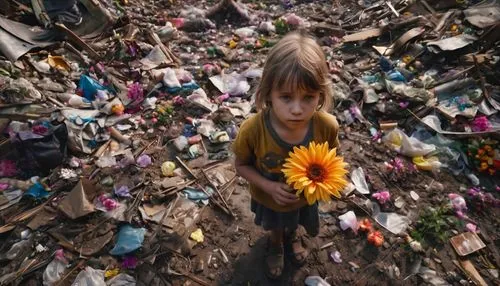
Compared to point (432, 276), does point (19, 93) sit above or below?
above

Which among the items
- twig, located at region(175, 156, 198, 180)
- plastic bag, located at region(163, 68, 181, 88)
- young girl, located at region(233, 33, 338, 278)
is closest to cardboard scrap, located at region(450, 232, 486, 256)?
young girl, located at region(233, 33, 338, 278)

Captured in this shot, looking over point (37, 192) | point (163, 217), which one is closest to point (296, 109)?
point (163, 217)

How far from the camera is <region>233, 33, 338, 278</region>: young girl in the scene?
1.61 meters

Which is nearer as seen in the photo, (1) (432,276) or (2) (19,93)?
(1) (432,276)

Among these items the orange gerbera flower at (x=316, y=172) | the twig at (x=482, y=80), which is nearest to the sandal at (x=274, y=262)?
the orange gerbera flower at (x=316, y=172)

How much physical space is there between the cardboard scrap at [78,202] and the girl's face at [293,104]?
6.98 feet

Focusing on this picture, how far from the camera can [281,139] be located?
6.03 ft

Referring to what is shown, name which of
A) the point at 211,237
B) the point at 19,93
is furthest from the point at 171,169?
the point at 19,93

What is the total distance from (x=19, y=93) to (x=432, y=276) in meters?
4.46

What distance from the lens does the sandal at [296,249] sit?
8.70ft

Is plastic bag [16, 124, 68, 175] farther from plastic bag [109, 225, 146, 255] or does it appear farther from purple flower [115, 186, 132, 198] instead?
plastic bag [109, 225, 146, 255]

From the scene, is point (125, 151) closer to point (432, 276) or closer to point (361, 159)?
point (361, 159)

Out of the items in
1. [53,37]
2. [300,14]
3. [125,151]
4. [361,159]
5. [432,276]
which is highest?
[53,37]

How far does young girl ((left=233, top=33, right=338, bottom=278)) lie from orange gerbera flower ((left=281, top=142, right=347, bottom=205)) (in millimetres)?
190
